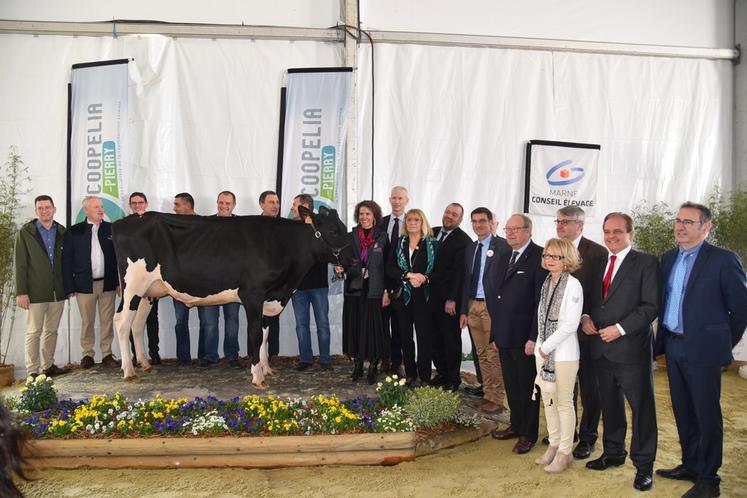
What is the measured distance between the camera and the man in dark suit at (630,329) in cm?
422

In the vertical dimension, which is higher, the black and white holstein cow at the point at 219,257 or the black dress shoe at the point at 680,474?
the black and white holstein cow at the point at 219,257

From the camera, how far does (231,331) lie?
7.35 m

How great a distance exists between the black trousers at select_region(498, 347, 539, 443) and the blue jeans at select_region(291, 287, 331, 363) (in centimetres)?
251

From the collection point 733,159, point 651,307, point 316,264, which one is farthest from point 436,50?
point 651,307

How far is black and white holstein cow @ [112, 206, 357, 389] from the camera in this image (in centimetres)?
630

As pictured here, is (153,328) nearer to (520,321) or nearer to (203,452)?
(203,452)

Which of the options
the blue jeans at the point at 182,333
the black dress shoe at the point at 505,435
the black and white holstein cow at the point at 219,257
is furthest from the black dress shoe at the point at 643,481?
the blue jeans at the point at 182,333

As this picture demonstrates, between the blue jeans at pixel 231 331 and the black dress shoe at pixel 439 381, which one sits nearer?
the black dress shoe at pixel 439 381

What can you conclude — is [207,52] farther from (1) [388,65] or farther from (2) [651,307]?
(2) [651,307]

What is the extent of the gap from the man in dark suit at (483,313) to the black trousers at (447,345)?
0.79 feet

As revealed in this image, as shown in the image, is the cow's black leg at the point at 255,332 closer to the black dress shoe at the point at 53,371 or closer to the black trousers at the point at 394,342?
the black trousers at the point at 394,342

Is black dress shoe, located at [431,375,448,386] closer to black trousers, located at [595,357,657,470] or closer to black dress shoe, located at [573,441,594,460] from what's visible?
black dress shoe, located at [573,441,594,460]

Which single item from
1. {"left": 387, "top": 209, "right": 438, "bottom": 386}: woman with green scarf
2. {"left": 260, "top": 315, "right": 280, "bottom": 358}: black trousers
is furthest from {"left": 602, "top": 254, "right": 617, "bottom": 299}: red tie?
{"left": 260, "top": 315, "right": 280, "bottom": 358}: black trousers

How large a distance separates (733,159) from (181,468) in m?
8.93
